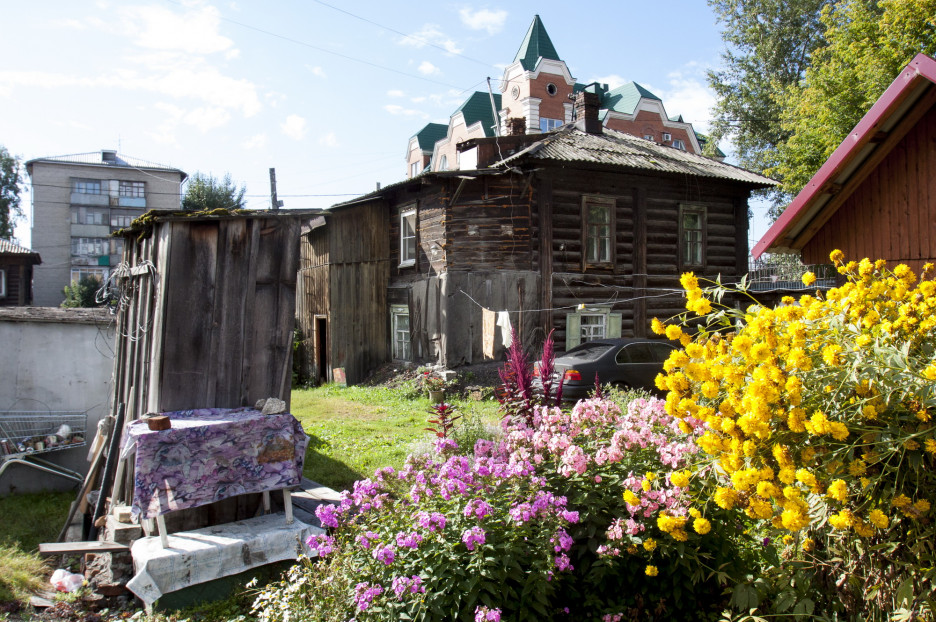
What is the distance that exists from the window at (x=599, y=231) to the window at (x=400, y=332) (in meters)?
5.35

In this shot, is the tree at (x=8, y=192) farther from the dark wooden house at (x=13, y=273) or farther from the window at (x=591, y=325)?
the window at (x=591, y=325)

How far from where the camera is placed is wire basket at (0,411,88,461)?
8906mm

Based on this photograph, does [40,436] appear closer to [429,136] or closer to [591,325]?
[591,325]

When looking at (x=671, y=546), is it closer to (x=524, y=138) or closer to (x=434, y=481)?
(x=434, y=481)

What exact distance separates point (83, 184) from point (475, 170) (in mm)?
42733

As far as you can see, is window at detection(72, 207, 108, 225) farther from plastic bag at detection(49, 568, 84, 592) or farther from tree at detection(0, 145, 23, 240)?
plastic bag at detection(49, 568, 84, 592)

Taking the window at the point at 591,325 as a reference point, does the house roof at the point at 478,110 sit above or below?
above

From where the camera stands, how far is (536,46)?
36219 millimetres

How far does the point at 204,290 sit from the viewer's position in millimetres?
6133

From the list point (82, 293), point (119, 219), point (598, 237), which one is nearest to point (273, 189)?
point (598, 237)

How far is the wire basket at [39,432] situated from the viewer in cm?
891

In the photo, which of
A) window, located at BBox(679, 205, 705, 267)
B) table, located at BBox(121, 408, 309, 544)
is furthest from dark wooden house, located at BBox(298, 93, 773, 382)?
table, located at BBox(121, 408, 309, 544)

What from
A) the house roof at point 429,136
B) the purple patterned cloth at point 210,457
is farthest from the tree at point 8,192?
the purple patterned cloth at point 210,457

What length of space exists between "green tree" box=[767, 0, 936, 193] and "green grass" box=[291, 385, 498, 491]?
16.8 m
